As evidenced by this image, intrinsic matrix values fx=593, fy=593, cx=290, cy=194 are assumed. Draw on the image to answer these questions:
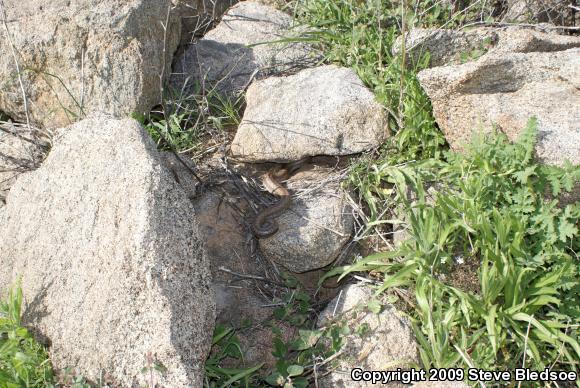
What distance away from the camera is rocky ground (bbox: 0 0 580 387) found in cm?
324

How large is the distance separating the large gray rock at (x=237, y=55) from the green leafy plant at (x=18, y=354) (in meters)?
2.50

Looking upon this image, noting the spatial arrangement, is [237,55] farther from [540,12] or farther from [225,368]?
[225,368]

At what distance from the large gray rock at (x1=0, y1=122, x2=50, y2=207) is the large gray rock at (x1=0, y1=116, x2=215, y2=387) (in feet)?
2.26

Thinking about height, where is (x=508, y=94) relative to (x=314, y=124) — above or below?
above

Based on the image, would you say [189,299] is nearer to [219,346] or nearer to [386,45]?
[219,346]

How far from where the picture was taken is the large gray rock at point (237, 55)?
17.8 ft

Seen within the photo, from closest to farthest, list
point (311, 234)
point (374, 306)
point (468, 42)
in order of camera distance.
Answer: point (374, 306) → point (311, 234) → point (468, 42)

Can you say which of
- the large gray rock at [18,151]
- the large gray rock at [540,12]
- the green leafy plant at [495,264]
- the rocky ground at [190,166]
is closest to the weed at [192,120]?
the rocky ground at [190,166]

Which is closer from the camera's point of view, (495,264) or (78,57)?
(495,264)

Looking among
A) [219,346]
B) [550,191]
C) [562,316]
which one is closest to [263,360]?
[219,346]

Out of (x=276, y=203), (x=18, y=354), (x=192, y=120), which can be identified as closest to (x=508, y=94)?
(x=276, y=203)

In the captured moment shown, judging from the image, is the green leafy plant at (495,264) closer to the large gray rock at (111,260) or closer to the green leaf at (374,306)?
the green leaf at (374,306)

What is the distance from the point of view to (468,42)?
5094mm

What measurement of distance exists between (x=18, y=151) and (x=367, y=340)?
3.00 m
